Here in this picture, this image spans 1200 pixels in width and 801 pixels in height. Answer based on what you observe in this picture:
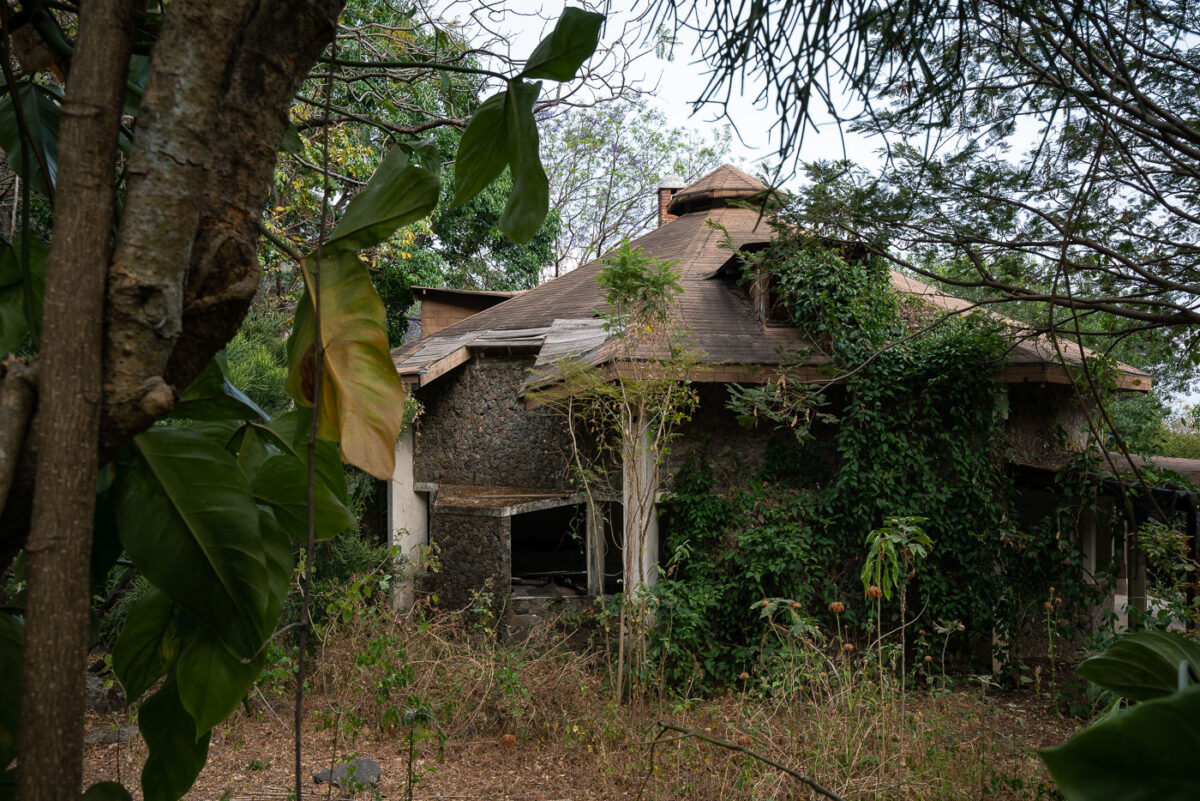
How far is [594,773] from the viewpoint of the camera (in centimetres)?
536

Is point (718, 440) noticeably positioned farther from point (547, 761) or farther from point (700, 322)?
point (547, 761)

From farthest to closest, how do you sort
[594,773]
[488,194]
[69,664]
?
[488,194]
[594,773]
[69,664]

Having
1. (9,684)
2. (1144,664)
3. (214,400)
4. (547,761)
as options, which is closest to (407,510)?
(547,761)

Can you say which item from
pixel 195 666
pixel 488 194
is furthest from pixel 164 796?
pixel 488 194

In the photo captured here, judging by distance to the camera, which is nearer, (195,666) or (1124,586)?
(195,666)

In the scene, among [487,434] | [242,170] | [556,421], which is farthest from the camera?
[487,434]

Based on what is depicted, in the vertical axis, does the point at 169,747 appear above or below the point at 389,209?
below

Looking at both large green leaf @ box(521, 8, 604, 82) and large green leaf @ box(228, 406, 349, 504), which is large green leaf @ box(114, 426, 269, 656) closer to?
large green leaf @ box(228, 406, 349, 504)

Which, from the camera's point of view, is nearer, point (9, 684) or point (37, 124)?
point (9, 684)

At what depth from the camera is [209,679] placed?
1.02 metres

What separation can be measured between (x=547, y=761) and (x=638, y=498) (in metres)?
2.54

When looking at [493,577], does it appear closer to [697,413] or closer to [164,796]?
[697,413]

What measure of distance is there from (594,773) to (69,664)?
17.1 ft

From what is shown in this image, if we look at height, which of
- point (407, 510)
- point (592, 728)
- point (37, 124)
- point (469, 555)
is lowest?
point (592, 728)
